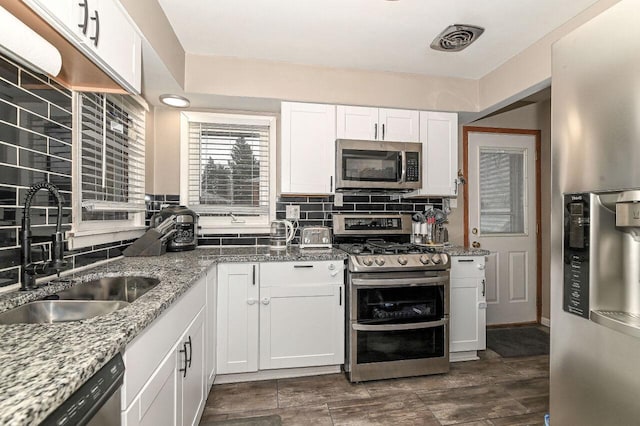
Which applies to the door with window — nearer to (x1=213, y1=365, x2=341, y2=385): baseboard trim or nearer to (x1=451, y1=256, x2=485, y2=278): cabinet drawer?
(x1=451, y1=256, x2=485, y2=278): cabinet drawer

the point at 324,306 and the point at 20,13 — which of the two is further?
the point at 324,306

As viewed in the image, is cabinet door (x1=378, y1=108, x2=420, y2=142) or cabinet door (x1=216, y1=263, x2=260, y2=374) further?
cabinet door (x1=378, y1=108, x2=420, y2=142)

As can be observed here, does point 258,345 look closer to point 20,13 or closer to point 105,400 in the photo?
point 105,400

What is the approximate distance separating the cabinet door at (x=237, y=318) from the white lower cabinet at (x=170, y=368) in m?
0.31

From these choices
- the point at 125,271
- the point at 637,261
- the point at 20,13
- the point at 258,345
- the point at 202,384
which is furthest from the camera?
the point at 258,345

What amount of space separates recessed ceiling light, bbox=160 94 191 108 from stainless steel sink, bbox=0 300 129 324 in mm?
1835

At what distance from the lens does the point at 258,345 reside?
2.24 m

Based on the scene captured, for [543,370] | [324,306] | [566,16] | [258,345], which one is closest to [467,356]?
[543,370]

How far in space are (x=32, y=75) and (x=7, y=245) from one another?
2.40ft

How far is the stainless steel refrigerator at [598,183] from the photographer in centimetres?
115

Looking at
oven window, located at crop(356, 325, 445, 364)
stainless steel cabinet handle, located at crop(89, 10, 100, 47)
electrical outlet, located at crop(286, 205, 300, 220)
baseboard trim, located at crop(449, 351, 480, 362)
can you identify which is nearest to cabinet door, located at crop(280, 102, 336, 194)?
electrical outlet, located at crop(286, 205, 300, 220)

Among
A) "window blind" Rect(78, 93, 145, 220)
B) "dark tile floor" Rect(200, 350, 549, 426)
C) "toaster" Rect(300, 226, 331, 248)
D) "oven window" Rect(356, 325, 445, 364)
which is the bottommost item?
"dark tile floor" Rect(200, 350, 549, 426)

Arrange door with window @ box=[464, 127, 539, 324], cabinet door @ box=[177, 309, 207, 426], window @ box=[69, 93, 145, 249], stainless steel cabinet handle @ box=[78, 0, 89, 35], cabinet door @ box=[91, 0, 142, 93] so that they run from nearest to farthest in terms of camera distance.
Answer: stainless steel cabinet handle @ box=[78, 0, 89, 35], cabinet door @ box=[91, 0, 142, 93], cabinet door @ box=[177, 309, 207, 426], window @ box=[69, 93, 145, 249], door with window @ box=[464, 127, 539, 324]

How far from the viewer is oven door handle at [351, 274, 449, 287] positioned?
2.25 meters
